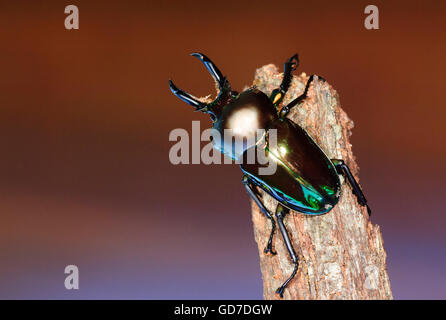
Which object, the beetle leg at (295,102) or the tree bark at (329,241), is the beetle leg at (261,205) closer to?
the tree bark at (329,241)

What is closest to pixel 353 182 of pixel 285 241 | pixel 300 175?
pixel 300 175

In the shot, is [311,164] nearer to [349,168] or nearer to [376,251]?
[349,168]

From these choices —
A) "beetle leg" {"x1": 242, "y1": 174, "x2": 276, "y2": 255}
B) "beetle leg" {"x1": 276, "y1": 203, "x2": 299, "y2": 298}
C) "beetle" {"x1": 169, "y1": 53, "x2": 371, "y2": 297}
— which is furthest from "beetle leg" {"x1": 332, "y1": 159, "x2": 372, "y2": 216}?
"beetle leg" {"x1": 242, "y1": 174, "x2": 276, "y2": 255}

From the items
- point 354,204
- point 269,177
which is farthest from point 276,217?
point 354,204

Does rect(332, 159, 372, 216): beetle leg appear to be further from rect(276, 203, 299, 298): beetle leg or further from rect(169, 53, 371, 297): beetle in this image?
rect(276, 203, 299, 298): beetle leg

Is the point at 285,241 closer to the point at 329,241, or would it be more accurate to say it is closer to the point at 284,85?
the point at 329,241

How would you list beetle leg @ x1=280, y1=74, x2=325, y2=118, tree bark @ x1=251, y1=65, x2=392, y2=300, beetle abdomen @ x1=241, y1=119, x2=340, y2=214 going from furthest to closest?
beetle leg @ x1=280, y1=74, x2=325, y2=118
beetle abdomen @ x1=241, y1=119, x2=340, y2=214
tree bark @ x1=251, y1=65, x2=392, y2=300

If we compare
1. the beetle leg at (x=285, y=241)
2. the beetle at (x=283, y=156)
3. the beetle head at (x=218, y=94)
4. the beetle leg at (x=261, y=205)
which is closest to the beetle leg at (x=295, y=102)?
the beetle at (x=283, y=156)
